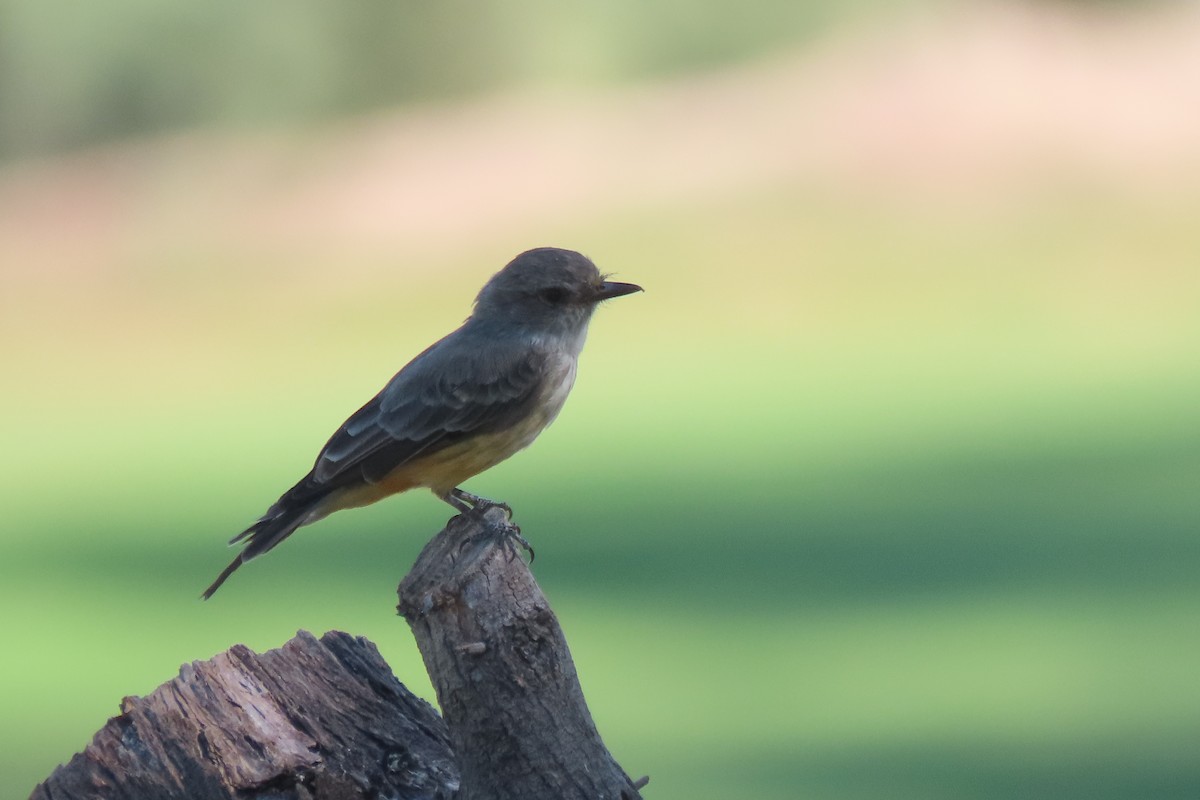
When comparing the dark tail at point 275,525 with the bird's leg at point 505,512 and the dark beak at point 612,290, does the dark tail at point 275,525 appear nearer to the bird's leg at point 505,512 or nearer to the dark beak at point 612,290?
the bird's leg at point 505,512

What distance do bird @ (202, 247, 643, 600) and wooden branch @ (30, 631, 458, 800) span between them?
126 cm

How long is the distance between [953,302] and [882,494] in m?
7.91

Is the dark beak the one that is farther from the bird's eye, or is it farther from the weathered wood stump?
the weathered wood stump

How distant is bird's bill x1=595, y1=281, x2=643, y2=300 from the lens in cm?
699

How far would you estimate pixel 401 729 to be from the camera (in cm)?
521

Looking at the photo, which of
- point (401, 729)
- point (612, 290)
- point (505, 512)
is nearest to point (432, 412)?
point (505, 512)

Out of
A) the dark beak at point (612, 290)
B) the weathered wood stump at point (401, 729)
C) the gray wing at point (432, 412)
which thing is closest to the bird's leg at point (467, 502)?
the gray wing at point (432, 412)

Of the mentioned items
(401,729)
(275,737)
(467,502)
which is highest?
(467,502)

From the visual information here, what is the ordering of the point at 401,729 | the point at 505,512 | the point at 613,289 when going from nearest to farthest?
the point at 401,729
the point at 505,512
the point at 613,289

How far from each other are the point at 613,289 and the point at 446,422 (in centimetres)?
79

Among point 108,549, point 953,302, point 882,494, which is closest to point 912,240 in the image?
point 953,302

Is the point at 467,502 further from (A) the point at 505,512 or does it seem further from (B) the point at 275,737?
(B) the point at 275,737

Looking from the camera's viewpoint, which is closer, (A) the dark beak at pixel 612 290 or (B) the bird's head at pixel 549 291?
(A) the dark beak at pixel 612 290

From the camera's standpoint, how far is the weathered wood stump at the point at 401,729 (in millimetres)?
4719
